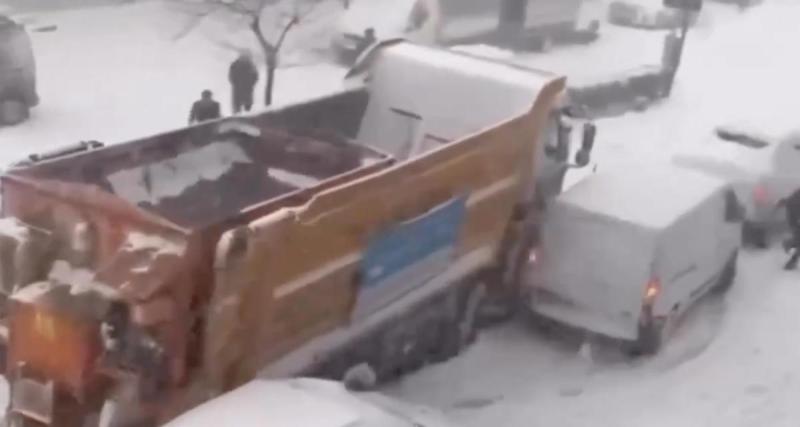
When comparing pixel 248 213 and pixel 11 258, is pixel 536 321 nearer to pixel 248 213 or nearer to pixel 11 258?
pixel 248 213

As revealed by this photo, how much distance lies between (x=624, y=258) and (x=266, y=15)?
12464 mm

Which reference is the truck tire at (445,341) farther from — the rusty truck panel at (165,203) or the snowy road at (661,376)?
the rusty truck panel at (165,203)

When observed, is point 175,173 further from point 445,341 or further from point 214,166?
point 445,341

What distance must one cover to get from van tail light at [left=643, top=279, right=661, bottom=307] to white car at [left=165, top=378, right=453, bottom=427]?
13.0 feet

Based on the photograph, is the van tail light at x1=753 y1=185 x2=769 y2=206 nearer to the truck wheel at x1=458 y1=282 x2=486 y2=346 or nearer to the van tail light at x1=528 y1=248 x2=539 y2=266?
the van tail light at x1=528 y1=248 x2=539 y2=266

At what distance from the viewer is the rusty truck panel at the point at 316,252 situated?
309 inches

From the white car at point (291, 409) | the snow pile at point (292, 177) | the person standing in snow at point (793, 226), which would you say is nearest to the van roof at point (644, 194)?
the person standing in snow at point (793, 226)

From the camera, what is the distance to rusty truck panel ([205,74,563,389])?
7836 mm

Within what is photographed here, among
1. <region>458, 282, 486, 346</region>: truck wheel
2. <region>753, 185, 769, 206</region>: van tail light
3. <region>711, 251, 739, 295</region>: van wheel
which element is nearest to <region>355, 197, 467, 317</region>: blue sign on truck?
<region>458, 282, 486, 346</region>: truck wheel

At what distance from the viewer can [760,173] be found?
14148 mm

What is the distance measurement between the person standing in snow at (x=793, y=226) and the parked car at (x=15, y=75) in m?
11.3

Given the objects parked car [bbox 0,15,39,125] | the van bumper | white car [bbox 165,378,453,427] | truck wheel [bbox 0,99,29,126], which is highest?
white car [bbox 165,378,453,427]

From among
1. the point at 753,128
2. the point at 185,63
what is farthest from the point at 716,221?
the point at 185,63

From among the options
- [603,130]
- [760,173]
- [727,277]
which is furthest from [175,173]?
[603,130]
